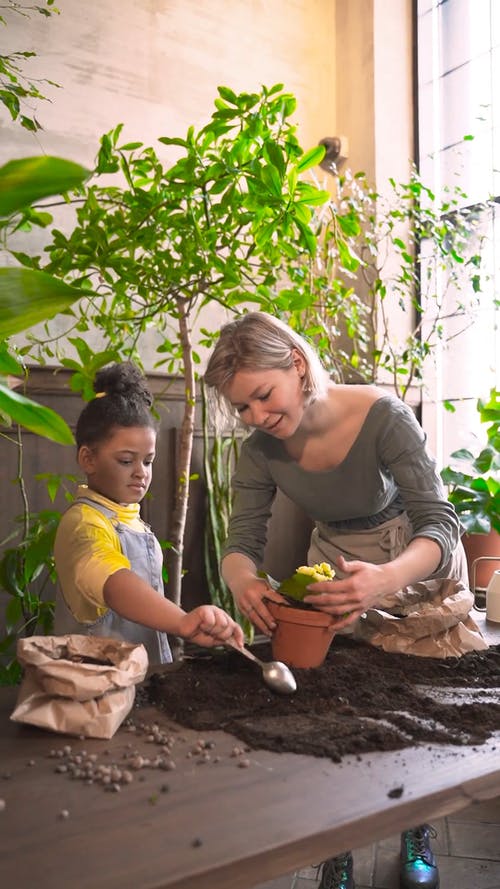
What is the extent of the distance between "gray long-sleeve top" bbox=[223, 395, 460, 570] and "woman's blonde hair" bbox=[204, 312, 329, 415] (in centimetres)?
19

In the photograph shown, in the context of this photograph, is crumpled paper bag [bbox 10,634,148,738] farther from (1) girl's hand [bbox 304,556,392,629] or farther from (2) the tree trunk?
(2) the tree trunk

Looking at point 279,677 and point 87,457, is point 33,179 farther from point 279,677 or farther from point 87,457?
point 87,457

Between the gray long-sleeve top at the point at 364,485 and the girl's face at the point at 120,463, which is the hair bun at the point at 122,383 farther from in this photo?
the gray long-sleeve top at the point at 364,485

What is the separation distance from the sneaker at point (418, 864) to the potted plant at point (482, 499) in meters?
1.55

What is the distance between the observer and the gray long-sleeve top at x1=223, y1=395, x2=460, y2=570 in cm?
184

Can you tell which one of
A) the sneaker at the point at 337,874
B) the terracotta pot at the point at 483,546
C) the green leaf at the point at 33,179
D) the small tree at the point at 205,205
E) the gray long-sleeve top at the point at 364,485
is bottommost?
the sneaker at the point at 337,874

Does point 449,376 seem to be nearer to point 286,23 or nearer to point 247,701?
point 286,23

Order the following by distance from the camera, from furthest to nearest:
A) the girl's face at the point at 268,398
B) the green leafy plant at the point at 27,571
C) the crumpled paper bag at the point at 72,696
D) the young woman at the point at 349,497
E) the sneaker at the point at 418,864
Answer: the green leafy plant at the point at 27,571, the sneaker at the point at 418,864, the girl's face at the point at 268,398, the young woman at the point at 349,497, the crumpled paper bag at the point at 72,696

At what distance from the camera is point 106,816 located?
2.89 ft

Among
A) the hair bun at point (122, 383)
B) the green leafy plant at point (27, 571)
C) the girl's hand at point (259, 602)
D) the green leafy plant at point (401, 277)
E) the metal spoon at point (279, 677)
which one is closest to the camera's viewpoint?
the metal spoon at point (279, 677)

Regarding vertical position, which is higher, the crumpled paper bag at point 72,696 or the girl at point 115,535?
the girl at point 115,535

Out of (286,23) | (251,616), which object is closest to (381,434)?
(251,616)

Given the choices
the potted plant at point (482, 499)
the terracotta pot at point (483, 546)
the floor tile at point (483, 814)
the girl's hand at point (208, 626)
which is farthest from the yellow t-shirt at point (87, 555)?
the terracotta pot at point (483, 546)

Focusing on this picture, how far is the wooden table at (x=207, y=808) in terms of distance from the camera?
78 centimetres
